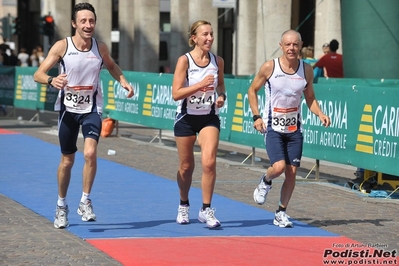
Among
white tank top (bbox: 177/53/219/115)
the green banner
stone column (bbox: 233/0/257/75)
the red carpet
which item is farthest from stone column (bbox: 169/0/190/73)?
the red carpet

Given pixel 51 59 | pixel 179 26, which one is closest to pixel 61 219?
pixel 51 59

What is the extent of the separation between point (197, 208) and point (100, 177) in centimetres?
343

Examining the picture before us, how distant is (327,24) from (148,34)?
15.9 meters

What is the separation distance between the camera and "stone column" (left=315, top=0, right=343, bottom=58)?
3064 centimetres

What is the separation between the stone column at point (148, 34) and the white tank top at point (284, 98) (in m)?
36.0

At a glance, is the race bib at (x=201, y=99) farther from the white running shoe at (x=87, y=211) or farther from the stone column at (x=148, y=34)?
the stone column at (x=148, y=34)

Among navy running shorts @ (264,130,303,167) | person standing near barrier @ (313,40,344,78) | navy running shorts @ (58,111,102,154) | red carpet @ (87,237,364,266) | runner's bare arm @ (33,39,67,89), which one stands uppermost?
runner's bare arm @ (33,39,67,89)

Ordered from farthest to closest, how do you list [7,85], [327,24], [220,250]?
[327,24]
[7,85]
[220,250]

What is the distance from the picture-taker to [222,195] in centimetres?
1299

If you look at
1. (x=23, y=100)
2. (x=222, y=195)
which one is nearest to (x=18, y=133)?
(x=23, y=100)

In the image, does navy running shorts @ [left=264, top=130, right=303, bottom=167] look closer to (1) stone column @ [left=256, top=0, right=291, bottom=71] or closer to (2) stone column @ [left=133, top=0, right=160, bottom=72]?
(1) stone column @ [left=256, top=0, right=291, bottom=71]

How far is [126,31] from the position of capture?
51.2 meters

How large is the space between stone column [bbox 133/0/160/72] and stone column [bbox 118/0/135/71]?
3.88 metres

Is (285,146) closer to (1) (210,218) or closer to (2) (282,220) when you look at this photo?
(2) (282,220)
